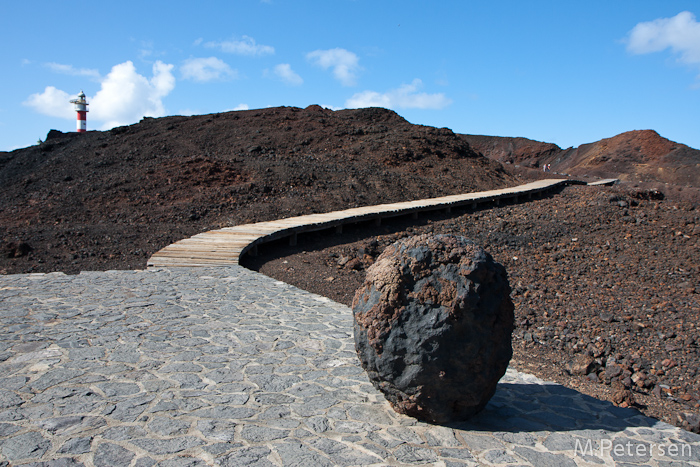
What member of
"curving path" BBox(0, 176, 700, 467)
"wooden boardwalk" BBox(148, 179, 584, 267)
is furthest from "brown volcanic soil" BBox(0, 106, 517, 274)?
"curving path" BBox(0, 176, 700, 467)

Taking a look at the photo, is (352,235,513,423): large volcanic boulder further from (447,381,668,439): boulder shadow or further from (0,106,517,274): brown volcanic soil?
(0,106,517,274): brown volcanic soil

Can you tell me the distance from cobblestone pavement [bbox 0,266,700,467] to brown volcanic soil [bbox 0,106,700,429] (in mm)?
1918

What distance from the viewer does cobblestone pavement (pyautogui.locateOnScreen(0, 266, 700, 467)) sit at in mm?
3260

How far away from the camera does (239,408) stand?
12.6ft

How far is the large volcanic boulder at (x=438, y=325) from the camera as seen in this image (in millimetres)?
3473

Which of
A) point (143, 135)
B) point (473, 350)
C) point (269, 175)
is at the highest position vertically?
point (143, 135)

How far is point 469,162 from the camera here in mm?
24188

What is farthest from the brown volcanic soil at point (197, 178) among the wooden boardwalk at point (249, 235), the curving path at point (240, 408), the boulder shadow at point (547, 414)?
the boulder shadow at point (547, 414)

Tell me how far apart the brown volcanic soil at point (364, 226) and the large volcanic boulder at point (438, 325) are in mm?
2538

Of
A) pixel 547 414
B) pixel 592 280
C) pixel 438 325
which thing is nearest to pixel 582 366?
pixel 547 414

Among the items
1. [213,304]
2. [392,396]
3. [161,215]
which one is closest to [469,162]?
[161,215]

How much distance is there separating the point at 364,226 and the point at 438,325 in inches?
421

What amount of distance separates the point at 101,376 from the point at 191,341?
1.03 m

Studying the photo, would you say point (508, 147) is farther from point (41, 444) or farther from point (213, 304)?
point (41, 444)
